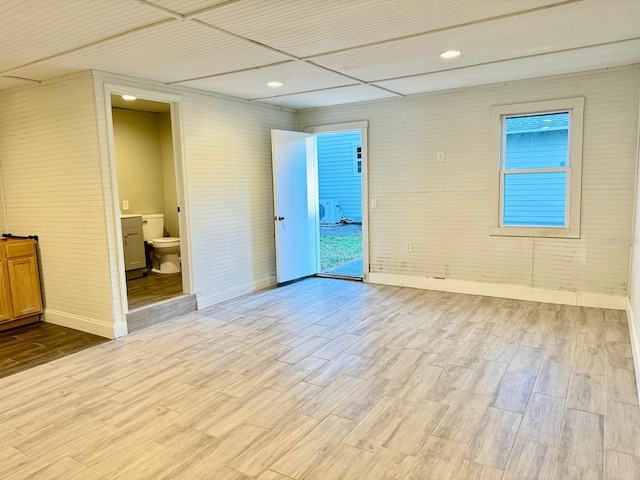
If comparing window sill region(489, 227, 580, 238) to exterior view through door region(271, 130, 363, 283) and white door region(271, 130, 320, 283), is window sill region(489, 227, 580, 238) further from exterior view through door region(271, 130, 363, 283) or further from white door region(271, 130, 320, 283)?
white door region(271, 130, 320, 283)

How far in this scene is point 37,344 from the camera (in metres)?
4.02

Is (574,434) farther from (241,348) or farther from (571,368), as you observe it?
(241,348)

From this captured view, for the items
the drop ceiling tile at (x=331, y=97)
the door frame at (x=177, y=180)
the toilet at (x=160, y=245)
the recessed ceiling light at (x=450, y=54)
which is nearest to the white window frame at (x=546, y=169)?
the drop ceiling tile at (x=331, y=97)

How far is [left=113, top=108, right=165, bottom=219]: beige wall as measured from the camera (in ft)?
20.9

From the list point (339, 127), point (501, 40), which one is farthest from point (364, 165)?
point (501, 40)

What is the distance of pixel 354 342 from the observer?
3.84 meters

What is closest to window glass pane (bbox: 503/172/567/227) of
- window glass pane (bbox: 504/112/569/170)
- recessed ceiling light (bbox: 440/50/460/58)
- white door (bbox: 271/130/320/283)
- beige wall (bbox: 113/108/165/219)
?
window glass pane (bbox: 504/112/569/170)

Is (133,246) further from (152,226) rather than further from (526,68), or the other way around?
(526,68)

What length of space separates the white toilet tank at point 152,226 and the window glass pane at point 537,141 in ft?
15.9

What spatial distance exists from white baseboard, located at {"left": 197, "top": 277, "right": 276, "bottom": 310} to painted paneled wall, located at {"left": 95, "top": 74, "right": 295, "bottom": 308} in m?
0.01

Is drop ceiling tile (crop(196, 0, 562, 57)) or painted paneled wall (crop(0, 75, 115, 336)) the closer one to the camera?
drop ceiling tile (crop(196, 0, 562, 57))

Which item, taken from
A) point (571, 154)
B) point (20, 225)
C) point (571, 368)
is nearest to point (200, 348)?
point (20, 225)

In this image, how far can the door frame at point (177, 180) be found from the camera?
4062 mm

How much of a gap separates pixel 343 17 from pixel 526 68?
7.81ft
